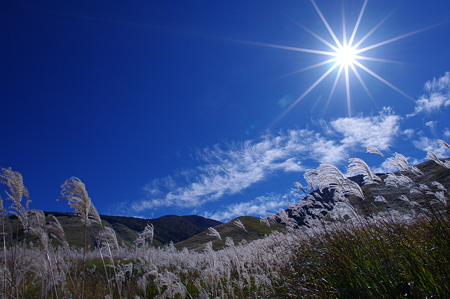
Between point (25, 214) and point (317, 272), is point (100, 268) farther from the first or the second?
point (317, 272)

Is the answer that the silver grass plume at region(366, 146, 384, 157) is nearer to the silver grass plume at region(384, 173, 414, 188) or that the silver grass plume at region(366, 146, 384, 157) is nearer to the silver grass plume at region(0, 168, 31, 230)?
the silver grass plume at region(384, 173, 414, 188)

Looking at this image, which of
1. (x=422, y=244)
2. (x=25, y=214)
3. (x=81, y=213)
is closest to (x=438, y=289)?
(x=422, y=244)

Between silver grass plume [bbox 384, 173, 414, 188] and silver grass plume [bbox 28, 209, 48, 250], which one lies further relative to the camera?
silver grass plume [bbox 384, 173, 414, 188]

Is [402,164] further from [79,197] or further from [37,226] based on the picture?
[37,226]

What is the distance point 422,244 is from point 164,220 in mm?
189525

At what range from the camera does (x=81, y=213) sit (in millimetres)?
3928

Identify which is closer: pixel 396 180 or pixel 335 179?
pixel 335 179

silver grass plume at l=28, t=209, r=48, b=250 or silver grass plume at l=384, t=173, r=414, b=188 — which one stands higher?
silver grass plume at l=28, t=209, r=48, b=250

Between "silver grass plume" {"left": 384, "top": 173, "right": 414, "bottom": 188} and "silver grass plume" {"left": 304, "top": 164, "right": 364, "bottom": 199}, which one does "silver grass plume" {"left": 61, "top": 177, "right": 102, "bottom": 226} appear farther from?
"silver grass plume" {"left": 384, "top": 173, "right": 414, "bottom": 188}

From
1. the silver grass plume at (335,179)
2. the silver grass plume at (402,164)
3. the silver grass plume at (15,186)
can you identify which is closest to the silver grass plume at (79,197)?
the silver grass plume at (15,186)

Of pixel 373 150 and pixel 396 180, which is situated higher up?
pixel 373 150

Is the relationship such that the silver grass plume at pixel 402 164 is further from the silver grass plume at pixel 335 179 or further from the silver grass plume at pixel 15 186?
the silver grass plume at pixel 15 186

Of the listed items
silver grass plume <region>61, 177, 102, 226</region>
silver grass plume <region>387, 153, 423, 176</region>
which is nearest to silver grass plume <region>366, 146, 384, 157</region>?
silver grass plume <region>387, 153, 423, 176</region>

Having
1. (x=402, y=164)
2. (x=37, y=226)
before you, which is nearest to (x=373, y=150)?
(x=402, y=164)
